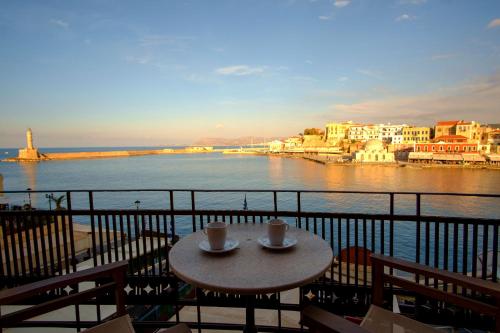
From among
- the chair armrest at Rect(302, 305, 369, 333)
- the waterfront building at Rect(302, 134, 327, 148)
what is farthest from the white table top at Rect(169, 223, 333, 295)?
the waterfront building at Rect(302, 134, 327, 148)

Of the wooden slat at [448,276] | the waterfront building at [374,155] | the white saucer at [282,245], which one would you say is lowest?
the waterfront building at [374,155]

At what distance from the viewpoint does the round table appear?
3.54ft

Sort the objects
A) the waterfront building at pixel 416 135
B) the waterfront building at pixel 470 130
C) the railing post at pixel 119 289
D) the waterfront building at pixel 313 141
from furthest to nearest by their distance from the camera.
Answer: the waterfront building at pixel 313 141
the waterfront building at pixel 416 135
the waterfront building at pixel 470 130
the railing post at pixel 119 289

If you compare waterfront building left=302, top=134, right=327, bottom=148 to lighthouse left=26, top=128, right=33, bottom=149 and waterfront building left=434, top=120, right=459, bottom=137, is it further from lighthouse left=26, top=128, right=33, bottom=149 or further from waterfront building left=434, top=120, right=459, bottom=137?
lighthouse left=26, top=128, right=33, bottom=149

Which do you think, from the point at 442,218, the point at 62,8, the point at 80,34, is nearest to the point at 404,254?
the point at 442,218

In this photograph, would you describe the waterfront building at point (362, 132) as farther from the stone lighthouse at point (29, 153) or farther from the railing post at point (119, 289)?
the stone lighthouse at point (29, 153)

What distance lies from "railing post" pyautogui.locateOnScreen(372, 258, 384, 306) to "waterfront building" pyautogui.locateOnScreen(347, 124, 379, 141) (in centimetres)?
9928

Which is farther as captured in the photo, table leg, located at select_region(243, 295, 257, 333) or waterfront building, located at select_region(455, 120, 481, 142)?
waterfront building, located at select_region(455, 120, 481, 142)

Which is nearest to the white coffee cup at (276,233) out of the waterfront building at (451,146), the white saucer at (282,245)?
the white saucer at (282,245)

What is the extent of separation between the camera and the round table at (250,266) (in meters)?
1.08

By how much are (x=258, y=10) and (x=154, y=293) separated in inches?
458

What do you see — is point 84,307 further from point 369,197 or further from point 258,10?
point 369,197

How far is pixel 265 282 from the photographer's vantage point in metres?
1.09

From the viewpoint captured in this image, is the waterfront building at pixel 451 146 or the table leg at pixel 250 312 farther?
the waterfront building at pixel 451 146
